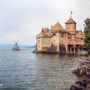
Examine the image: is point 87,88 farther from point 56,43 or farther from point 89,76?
point 56,43

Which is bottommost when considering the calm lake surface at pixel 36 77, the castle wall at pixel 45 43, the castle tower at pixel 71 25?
the calm lake surface at pixel 36 77

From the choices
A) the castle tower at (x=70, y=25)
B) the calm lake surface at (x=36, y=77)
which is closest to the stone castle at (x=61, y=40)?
the castle tower at (x=70, y=25)

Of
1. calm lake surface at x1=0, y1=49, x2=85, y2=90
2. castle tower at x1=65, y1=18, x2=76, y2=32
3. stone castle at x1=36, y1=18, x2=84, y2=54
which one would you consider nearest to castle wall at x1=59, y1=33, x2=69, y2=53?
stone castle at x1=36, y1=18, x2=84, y2=54

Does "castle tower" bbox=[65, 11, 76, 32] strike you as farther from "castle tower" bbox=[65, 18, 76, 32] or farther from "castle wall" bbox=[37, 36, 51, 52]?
"castle wall" bbox=[37, 36, 51, 52]

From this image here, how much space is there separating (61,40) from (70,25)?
1456 cm

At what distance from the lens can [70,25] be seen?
285 feet

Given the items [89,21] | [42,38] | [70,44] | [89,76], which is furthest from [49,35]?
[89,76]

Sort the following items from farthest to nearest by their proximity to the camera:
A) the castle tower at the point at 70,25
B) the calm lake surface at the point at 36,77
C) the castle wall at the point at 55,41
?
the castle tower at the point at 70,25 < the castle wall at the point at 55,41 < the calm lake surface at the point at 36,77

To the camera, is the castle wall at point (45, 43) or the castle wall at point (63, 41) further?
the castle wall at point (45, 43)

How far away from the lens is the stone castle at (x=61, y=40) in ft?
251

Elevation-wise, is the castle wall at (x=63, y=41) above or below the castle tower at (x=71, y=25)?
below

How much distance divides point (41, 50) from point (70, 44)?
15263mm

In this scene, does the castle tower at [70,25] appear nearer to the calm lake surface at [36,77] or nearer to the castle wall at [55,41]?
the castle wall at [55,41]

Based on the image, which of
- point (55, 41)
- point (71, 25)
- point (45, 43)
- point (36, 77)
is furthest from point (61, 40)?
point (36, 77)
